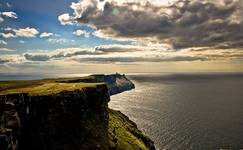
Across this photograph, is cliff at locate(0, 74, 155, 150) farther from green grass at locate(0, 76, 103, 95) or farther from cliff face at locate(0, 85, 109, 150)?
green grass at locate(0, 76, 103, 95)

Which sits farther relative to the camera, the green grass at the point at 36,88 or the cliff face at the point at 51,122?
the green grass at the point at 36,88

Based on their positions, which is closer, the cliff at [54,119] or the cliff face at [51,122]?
the cliff face at [51,122]

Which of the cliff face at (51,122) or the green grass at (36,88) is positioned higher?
the green grass at (36,88)

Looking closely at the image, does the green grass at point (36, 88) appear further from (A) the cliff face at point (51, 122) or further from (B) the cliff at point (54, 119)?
(A) the cliff face at point (51, 122)

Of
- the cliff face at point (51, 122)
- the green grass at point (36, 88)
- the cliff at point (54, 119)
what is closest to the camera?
the cliff face at point (51, 122)

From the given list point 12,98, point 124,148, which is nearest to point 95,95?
point 124,148

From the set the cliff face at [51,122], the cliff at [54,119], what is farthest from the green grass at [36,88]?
the cliff face at [51,122]

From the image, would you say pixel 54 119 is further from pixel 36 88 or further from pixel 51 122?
pixel 36 88

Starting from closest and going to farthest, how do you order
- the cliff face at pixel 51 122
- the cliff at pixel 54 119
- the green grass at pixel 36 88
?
1. the cliff face at pixel 51 122
2. the cliff at pixel 54 119
3. the green grass at pixel 36 88

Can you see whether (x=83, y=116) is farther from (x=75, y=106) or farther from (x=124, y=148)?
(x=124, y=148)

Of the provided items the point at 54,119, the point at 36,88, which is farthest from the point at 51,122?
the point at 36,88

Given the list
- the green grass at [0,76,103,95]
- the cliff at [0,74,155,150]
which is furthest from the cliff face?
the green grass at [0,76,103,95]
